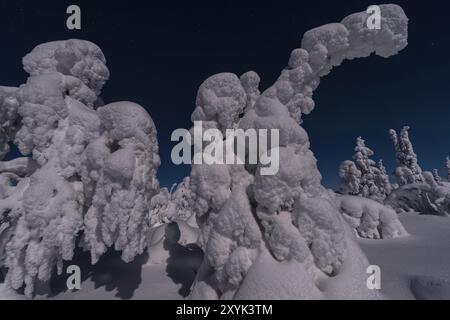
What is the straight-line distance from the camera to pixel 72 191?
6.84 meters

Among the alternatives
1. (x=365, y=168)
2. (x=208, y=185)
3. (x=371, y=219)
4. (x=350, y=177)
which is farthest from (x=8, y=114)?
(x=365, y=168)

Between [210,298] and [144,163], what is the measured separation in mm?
4122

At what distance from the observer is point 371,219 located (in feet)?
37.8

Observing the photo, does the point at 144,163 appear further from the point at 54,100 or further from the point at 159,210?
the point at 159,210

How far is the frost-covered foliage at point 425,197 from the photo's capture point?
15.8 metres

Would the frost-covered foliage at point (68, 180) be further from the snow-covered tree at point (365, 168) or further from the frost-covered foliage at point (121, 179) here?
the snow-covered tree at point (365, 168)

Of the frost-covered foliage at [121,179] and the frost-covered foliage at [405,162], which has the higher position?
the frost-covered foliage at [405,162]

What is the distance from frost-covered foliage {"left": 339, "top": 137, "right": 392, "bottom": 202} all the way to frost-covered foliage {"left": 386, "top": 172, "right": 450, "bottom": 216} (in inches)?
288

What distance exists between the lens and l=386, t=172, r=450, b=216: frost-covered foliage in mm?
15836

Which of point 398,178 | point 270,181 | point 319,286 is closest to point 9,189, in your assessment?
point 270,181

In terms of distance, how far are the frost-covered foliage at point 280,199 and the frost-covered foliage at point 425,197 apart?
15.5 meters

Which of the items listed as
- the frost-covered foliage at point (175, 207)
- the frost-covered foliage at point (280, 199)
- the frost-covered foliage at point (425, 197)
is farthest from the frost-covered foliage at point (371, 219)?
the frost-covered foliage at point (175, 207)

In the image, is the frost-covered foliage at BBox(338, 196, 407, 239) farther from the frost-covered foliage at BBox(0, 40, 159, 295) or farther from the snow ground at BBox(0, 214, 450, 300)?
the frost-covered foliage at BBox(0, 40, 159, 295)
